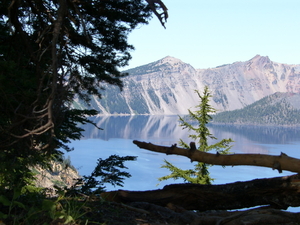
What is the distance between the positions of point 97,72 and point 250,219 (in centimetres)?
549

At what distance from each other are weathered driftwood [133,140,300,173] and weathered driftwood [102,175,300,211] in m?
0.52

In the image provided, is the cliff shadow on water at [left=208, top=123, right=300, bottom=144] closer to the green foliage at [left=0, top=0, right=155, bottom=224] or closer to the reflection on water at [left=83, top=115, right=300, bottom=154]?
the reflection on water at [left=83, top=115, right=300, bottom=154]

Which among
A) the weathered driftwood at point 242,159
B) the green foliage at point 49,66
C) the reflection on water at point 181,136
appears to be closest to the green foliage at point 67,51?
the green foliage at point 49,66

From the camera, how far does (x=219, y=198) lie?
12.6ft

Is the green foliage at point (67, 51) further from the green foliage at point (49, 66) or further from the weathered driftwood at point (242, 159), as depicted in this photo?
the weathered driftwood at point (242, 159)

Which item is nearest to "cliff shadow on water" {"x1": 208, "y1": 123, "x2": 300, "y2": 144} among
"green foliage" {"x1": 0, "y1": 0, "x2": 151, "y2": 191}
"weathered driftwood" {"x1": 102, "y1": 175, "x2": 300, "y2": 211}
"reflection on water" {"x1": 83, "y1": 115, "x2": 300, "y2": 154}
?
"reflection on water" {"x1": 83, "y1": 115, "x2": 300, "y2": 154}

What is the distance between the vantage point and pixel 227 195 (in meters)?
3.81

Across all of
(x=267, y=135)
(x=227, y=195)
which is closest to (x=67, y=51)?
(x=227, y=195)

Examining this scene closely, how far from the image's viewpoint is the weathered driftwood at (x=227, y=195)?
11.8 feet

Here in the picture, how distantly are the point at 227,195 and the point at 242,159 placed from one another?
0.73 m

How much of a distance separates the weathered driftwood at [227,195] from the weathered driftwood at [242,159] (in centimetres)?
52

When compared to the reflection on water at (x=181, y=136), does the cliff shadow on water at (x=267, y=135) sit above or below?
above

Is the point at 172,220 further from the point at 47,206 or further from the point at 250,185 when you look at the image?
the point at 47,206

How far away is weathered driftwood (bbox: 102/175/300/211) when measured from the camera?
361 cm
